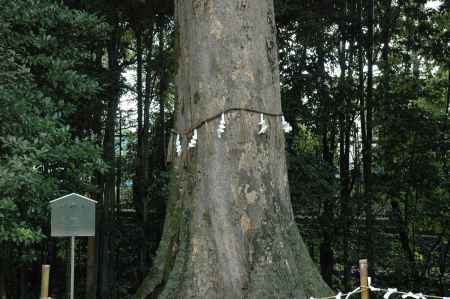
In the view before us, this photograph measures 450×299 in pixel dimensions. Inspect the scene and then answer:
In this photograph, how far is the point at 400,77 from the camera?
28.6ft

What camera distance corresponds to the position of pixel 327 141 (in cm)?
957

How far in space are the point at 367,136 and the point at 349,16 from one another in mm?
1873

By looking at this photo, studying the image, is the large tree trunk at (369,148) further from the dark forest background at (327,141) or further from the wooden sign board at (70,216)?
the wooden sign board at (70,216)

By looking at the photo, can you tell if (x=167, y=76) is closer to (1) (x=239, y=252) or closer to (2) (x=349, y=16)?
(2) (x=349, y=16)

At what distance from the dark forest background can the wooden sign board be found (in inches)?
126

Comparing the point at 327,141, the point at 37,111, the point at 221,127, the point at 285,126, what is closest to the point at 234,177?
the point at 221,127

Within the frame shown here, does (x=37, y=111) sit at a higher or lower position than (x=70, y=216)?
higher

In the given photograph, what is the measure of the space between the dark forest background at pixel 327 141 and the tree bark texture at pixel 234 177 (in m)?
3.33

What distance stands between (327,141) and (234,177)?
20.1ft

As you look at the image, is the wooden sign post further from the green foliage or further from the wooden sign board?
the green foliage

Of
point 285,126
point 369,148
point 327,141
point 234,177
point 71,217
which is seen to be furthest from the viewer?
point 327,141

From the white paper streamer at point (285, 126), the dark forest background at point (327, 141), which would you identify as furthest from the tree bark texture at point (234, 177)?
the dark forest background at point (327, 141)

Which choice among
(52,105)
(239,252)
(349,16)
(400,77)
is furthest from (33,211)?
(400,77)

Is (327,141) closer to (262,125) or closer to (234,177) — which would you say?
(262,125)
